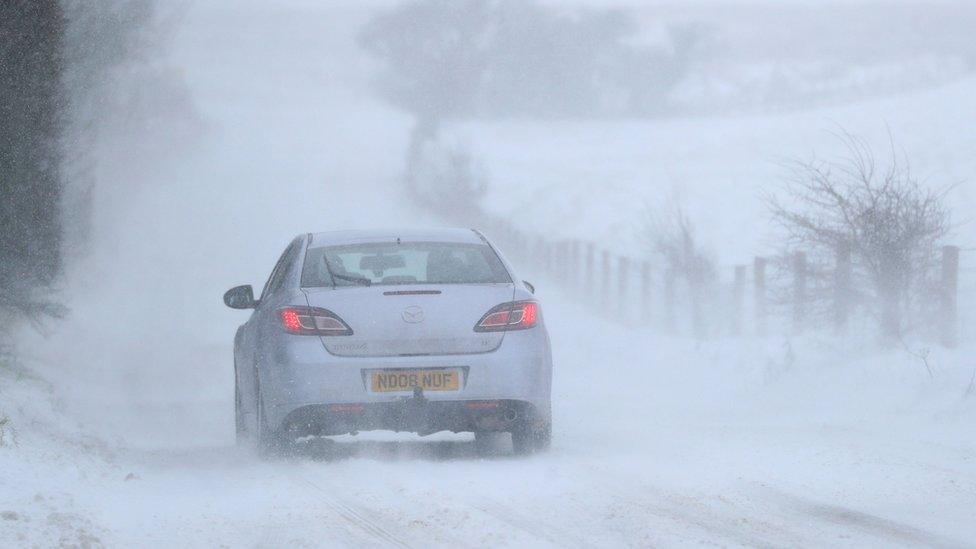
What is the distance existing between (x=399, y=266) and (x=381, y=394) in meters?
1.19

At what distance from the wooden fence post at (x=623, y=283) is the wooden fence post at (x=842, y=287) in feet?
36.9

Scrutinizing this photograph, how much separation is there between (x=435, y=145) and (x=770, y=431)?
159ft

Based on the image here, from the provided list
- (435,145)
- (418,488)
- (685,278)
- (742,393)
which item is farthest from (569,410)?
(435,145)

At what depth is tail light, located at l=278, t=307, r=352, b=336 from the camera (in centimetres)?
852

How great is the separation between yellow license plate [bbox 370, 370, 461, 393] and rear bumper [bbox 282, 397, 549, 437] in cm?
8

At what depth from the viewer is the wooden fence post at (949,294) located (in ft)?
49.0

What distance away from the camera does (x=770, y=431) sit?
10477mm

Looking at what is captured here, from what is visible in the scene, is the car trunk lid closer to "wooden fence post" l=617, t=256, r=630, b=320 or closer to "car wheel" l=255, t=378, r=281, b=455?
"car wheel" l=255, t=378, r=281, b=455

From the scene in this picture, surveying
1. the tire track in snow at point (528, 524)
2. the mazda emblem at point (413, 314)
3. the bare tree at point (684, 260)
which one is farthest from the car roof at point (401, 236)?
the bare tree at point (684, 260)

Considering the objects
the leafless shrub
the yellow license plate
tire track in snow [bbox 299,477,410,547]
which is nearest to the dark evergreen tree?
the leafless shrub

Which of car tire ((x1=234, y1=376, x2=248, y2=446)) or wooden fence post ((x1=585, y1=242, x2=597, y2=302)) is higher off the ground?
wooden fence post ((x1=585, y1=242, x2=597, y2=302))

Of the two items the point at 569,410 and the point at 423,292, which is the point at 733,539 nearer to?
the point at 423,292

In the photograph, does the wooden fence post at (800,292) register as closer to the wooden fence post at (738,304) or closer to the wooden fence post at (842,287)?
the wooden fence post at (842,287)

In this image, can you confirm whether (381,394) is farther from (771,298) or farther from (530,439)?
(771,298)
